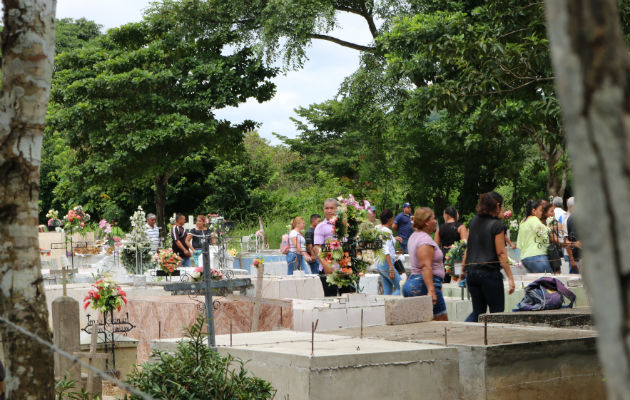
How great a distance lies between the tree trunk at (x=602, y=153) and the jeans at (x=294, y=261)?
13.9m

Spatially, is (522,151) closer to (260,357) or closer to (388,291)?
(388,291)

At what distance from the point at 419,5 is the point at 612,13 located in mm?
26339

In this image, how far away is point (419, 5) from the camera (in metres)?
27.1

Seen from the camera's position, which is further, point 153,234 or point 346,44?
point 346,44

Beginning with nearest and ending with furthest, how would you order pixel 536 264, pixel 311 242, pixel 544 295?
pixel 544 295 < pixel 536 264 < pixel 311 242

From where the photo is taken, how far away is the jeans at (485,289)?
8.51 meters

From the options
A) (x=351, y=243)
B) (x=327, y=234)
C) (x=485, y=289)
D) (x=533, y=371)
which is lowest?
(x=533, y=371)

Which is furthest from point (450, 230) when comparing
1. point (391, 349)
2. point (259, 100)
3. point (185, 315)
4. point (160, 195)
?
point (160, 195)

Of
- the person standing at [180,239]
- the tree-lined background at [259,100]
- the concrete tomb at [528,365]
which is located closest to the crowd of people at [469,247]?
the concrete tomb at [528,365]

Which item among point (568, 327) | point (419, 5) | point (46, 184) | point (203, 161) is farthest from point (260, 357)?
point (46, 184)

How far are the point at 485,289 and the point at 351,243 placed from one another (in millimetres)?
2138

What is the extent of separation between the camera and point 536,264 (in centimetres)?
1269

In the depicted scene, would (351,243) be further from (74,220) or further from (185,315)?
(74,220)

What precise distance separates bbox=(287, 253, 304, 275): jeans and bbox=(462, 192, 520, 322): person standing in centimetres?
681
